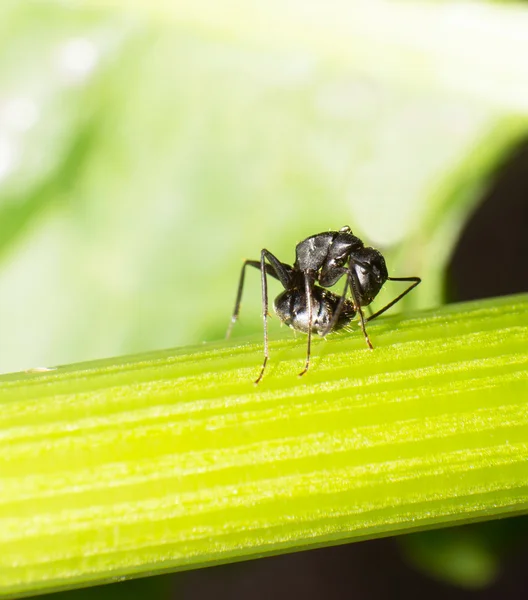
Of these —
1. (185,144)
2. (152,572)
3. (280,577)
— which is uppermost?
(185,144)

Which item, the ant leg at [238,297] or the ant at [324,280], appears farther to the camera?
the ant leg at [238,297]

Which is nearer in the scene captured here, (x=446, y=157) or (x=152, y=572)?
(x=152, y=572)

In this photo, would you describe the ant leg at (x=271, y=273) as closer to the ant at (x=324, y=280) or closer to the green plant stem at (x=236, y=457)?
the ant at (x=324, y=280)

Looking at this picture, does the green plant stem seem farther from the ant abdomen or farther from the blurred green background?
the blurred green background

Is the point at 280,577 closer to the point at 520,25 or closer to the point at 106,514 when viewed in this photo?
the point at 106,514

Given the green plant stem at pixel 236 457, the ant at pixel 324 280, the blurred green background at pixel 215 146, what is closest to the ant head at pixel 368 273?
the ant at pixel 324 280

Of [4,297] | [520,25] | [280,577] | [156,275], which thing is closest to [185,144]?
[156,275]

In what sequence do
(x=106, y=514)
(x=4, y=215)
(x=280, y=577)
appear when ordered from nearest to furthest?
(x=106, y=514)
(x=4, y=215)
(x=280, y=577)

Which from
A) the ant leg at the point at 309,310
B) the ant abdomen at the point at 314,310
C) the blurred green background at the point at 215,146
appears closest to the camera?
the ant leg at the point at 309,310
